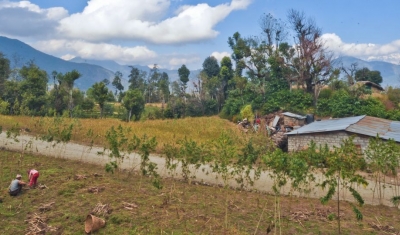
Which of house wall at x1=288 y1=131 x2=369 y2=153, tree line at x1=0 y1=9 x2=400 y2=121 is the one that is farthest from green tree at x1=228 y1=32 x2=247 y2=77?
house wall at x1=288 y1=131 x2=369 y2=153

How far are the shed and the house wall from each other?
5.58 m

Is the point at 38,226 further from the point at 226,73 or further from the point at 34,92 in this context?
the point at 226,73

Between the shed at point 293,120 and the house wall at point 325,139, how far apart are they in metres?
5.58

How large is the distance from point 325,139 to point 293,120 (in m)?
7.10

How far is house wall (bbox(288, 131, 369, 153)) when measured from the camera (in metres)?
13.0

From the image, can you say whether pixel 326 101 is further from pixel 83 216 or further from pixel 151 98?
pixel 151 98

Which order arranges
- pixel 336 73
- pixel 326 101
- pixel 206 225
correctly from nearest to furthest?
pixel 206 225 < pixel 326 101 < pixel 336 73

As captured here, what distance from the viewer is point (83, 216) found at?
5.66m

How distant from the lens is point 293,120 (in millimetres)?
21219

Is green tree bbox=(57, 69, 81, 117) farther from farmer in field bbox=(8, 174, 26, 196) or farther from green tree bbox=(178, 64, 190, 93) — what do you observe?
farmer in field bbox=(8, 174, 26, 196)

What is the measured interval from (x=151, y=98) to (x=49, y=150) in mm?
44186

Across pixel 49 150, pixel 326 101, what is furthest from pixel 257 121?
pixel 49 150

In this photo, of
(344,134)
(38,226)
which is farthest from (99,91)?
(38,226)

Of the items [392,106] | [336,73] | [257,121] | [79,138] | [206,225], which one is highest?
[336,73]
